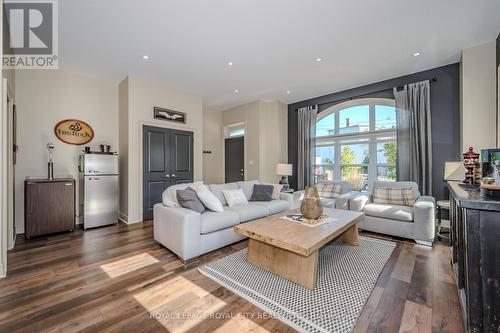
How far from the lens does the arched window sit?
4.52 metres

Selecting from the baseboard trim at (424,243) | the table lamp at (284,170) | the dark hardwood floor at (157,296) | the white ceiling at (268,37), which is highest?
the white ceiling at (268,37)

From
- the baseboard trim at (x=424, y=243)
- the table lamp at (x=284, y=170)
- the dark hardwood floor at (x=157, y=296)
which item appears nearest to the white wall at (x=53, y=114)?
the dark hardwood floor at (x=157, y=296)

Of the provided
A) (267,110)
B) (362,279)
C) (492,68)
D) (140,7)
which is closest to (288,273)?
(362,279)

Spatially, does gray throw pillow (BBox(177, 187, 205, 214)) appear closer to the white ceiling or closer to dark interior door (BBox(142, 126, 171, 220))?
dark interior door (BBox(142, 126, 171, 220))

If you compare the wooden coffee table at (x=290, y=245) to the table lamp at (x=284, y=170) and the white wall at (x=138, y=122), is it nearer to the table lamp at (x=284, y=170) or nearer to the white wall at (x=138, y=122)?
the table lamp at (x=284, y=170)

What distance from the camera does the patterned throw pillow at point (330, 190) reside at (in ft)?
14.3

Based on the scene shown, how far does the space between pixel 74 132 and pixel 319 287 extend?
480 cm

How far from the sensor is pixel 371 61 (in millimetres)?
3611

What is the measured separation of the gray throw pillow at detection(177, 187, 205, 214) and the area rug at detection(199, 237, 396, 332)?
700mm

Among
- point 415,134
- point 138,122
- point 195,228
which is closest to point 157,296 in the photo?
point 195,228

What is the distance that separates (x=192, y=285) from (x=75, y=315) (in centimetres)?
87

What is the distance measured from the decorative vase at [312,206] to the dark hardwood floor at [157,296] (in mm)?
874

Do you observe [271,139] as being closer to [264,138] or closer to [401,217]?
[264,138]

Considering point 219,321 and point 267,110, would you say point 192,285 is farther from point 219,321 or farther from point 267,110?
point 267,110
